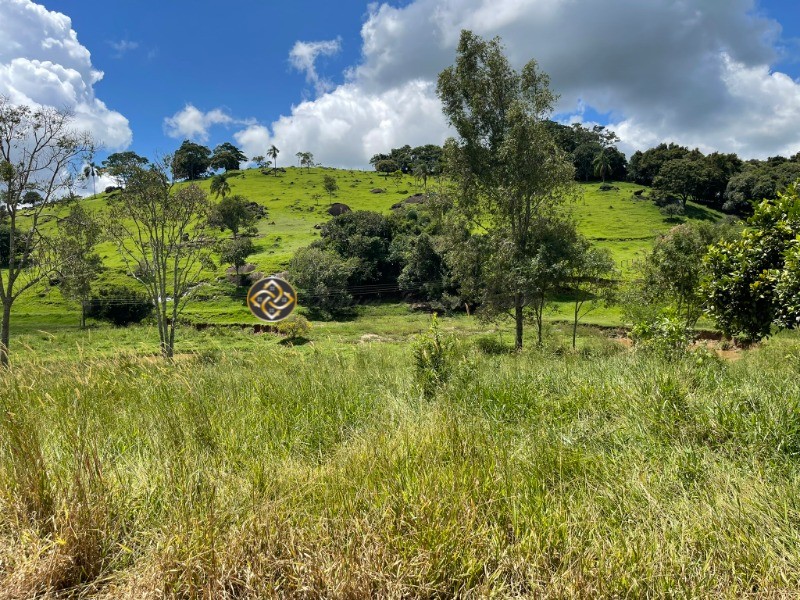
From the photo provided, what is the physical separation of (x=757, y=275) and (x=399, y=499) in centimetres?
635

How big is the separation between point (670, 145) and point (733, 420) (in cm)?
12556

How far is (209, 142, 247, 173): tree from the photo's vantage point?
139 metres

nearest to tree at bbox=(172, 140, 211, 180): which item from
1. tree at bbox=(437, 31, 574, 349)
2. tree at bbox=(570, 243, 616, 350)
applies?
tree at bbox=(437, 31, 574, 349)

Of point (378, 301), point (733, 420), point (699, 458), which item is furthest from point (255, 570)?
point (378, 301)

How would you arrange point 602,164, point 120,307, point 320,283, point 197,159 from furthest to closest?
point 197,159 < point 602,164 < point 320,283 < point 120,307

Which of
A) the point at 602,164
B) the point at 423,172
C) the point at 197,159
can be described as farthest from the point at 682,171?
the point at 197,159

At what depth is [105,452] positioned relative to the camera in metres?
3.66

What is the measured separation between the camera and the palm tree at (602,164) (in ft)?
328

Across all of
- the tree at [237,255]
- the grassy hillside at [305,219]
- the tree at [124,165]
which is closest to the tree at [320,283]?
the grassy hillside at [305,219]

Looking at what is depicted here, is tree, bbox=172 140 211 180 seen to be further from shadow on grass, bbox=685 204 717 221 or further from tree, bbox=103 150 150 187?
shadow on grass, bbox=685 204 717 221

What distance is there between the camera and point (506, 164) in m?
23.3

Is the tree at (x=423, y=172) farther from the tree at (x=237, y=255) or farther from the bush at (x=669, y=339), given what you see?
the bush at (x=669, y=339)

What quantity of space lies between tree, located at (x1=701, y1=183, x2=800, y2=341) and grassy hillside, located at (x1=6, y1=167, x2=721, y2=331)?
19089 millimetres

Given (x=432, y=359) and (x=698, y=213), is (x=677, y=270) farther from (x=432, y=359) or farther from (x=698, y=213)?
(x=698, y=213)
